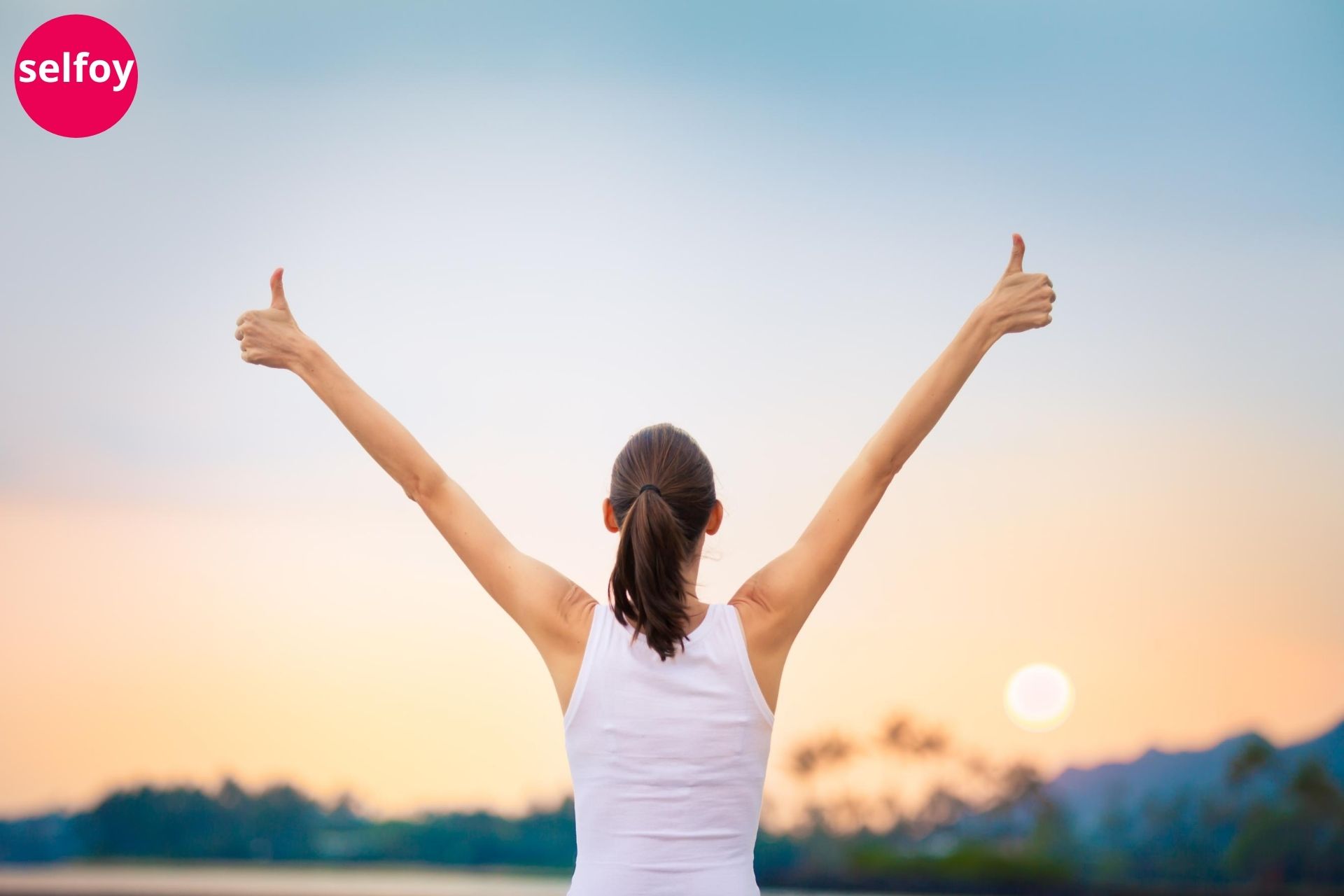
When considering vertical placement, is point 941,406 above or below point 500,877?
above

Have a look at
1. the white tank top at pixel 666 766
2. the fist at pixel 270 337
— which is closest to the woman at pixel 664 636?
the white tank top at pixel 666 766

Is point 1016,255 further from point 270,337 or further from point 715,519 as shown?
point 270,337

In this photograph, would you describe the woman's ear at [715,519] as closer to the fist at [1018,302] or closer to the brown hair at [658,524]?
the brown hair at [658,524]

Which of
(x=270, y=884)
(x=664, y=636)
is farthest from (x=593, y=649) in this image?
(x=270, y=884)

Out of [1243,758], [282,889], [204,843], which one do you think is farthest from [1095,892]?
[204,843]

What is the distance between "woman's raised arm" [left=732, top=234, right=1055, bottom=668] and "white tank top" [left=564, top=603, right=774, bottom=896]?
0.22 feet

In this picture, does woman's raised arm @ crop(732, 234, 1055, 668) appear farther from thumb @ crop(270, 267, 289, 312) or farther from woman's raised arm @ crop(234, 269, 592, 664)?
thumb @ crop(270, 267, 289, 312)

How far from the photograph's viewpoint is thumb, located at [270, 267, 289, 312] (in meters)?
1.91

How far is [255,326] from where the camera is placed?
72.7 inches

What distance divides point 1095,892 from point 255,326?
16195 millimetres

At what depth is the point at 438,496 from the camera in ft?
5.49

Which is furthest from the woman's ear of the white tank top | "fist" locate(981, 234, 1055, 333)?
"fist" locate(981, 234, 1055, 333)

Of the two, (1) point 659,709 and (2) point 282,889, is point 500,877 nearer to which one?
(2) point 282,889

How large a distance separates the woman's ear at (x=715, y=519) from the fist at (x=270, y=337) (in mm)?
686
